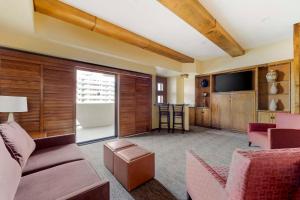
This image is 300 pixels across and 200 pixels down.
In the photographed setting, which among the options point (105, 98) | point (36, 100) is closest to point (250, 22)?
point (36, 100)

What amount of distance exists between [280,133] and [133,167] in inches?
93.2

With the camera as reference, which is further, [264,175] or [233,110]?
[233,110]

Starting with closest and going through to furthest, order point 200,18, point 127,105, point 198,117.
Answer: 1. point 200,18
2. point 127,105
3. point 198,117

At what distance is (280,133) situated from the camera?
7.47ft

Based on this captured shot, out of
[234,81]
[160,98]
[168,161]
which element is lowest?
[168,161]

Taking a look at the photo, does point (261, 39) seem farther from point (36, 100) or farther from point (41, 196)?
point (36, 100)

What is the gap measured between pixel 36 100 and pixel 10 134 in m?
1.70

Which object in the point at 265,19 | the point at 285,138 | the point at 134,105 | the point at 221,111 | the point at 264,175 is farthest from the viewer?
the point at 221,111

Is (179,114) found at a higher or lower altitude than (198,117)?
higher

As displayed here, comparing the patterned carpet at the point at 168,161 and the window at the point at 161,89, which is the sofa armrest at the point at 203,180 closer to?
the patterned carpet at the point at 168,161

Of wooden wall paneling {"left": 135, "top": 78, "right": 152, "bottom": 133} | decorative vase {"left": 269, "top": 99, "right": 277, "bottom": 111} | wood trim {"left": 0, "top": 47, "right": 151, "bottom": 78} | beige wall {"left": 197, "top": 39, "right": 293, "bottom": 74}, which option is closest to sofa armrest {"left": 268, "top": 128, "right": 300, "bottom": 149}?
decorative vase {"left": 269, "top": 99, "right": 277, "bottom": 111}

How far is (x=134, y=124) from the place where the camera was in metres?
4.50

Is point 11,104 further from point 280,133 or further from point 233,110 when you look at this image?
point 233,110

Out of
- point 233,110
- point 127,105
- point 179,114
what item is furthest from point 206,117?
point 127,105
